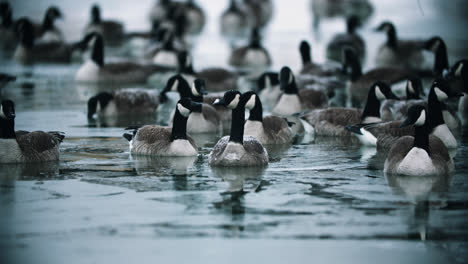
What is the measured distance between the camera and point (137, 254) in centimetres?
754

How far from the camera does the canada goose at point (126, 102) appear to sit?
1650 centimetres

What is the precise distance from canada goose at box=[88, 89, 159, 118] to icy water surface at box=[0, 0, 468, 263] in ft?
7.43

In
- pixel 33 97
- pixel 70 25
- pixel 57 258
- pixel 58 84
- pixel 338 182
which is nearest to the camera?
pixel 57 258

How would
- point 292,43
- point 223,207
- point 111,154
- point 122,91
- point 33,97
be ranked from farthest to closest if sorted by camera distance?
point 292,43
point 33,97
point 122,91
point 111,154
point 223,207

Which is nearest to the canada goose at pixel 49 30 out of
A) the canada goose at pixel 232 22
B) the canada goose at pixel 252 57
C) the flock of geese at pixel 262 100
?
the flock of geese at pixel 262 100

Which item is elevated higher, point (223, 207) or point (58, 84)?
point (58, 84)

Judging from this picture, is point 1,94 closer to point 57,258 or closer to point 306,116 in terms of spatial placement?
point 306,116

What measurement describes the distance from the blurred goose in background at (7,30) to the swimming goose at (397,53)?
547 inches

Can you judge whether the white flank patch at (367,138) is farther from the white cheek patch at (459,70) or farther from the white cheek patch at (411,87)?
the white cheek patch at (459,70)

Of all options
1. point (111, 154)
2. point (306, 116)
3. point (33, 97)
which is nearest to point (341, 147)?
point (306, 116)

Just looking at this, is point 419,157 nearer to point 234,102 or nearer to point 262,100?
point 234,102

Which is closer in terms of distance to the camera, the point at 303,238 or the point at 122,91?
the point at 303,238

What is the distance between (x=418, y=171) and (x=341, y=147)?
2665mm

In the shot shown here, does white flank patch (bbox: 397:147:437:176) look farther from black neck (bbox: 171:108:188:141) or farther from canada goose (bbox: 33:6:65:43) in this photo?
canada goose (bbox: 33:6:65:43)
